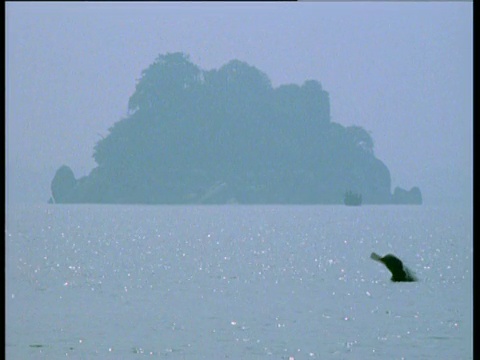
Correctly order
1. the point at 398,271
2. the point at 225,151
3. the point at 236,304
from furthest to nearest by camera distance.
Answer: the point at 225,151, the point at 398,271, the point at 236,304

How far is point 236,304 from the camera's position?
2925 centimetres

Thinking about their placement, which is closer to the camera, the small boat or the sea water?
the sea water

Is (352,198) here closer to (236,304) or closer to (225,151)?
(225,151)

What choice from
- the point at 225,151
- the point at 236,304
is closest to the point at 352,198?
the point at 225,151

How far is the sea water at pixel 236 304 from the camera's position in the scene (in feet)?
59.1

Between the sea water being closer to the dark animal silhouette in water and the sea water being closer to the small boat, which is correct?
the dark animal silhouette in water

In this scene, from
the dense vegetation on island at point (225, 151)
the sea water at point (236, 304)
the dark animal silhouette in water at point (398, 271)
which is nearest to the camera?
the sea water at point (236, 304)

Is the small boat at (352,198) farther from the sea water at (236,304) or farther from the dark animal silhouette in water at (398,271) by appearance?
the dark animal silhouette in water at (398,271)

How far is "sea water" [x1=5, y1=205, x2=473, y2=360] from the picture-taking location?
18016 mm

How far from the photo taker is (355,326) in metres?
21.0

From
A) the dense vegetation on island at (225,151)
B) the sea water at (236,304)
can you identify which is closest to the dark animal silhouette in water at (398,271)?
the sea water at (236,304)

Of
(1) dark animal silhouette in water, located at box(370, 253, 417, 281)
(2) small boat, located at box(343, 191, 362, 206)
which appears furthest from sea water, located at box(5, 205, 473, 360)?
(2) small boat, located at box(343, 191, 362, 206)

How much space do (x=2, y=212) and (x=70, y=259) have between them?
52310 mm
